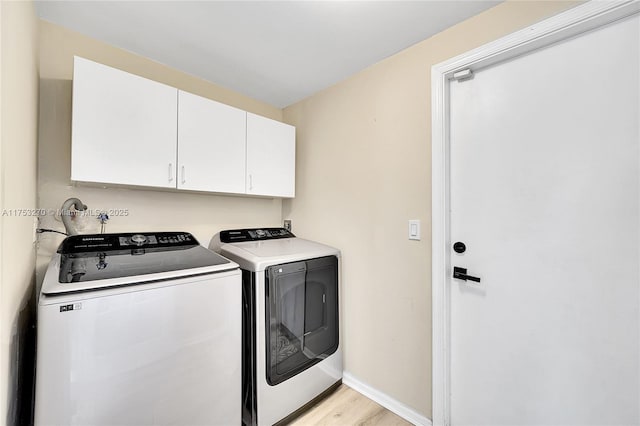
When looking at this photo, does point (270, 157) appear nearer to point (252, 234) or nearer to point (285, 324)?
point (252, 234)

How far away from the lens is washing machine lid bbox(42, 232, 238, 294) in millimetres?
1058

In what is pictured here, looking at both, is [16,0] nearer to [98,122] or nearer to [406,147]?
[98,122]

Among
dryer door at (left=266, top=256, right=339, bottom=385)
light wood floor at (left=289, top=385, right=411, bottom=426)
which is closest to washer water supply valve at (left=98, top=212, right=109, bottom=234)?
dryer door at (left=266, top=256, right=339, bottom=385)

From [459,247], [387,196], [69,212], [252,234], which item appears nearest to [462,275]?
[459,247]

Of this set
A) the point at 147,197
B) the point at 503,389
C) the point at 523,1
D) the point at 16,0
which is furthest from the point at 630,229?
the point at 147,197

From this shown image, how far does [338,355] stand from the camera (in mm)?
1933

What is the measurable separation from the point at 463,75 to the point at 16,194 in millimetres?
2057

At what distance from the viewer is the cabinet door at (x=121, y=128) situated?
1318 millimetres

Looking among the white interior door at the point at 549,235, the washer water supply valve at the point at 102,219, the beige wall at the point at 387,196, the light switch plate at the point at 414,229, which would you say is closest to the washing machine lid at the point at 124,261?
the washer water supply valve at the point at 102,219

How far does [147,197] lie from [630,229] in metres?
2.55

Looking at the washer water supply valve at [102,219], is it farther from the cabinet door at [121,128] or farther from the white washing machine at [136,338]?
the cabinet door at [121,128]

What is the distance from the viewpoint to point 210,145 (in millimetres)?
1761

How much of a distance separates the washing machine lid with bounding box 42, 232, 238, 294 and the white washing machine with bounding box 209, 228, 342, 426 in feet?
0.84

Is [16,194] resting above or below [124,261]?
above
